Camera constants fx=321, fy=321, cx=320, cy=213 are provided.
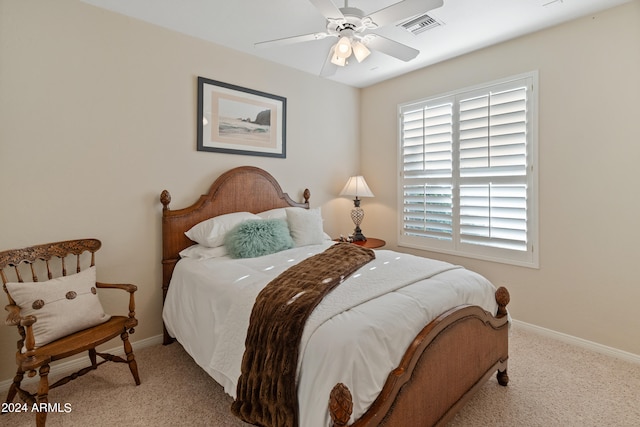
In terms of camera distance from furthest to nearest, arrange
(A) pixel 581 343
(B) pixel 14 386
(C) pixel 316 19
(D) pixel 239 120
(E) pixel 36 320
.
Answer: (D) pixel 239 120 < (A) pixel 581 343 < (C) pixel 316 19 < (B) pixel 14 386 < (E) pixel 36 320

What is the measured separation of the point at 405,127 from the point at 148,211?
291cm

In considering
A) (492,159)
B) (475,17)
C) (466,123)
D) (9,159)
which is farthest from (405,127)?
(9,159)

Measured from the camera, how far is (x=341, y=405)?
3.71ft

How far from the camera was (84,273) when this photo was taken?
217cm

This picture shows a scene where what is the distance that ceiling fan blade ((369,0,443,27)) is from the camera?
66.2 inches

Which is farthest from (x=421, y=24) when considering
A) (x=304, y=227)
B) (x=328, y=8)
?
(x=304, y=227)

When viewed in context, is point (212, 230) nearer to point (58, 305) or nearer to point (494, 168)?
point (58, 305)

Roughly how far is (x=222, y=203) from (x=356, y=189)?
5.35 feet

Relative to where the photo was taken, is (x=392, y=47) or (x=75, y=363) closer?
(x=392, y=47)

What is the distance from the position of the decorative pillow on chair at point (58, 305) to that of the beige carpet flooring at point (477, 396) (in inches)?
18.9

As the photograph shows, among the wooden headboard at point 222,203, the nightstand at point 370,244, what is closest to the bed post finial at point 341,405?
the wooden headboard at point 222,203

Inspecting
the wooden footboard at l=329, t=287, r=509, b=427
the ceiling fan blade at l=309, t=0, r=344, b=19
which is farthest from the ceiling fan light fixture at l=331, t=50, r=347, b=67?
the wooden footboard at l=329, t=287, r=509, b=427

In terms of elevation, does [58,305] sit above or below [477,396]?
above

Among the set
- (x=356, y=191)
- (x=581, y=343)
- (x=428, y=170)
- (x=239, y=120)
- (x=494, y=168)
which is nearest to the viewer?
(x=581, y=343)
